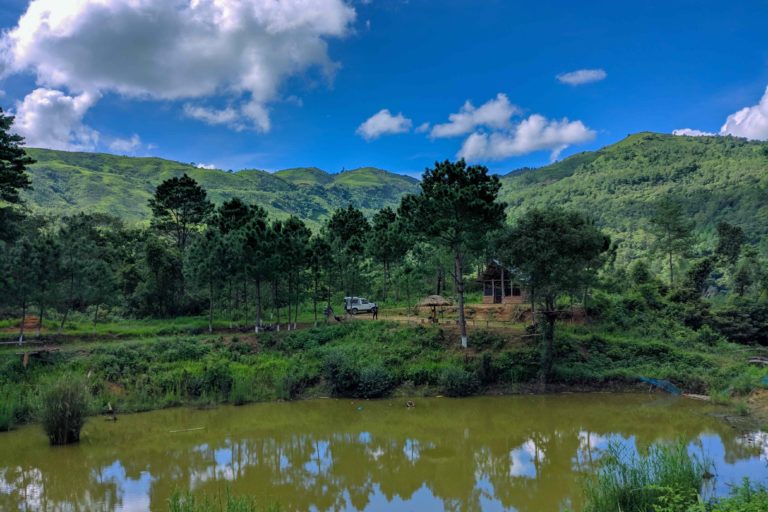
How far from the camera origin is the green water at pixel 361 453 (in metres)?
11.4

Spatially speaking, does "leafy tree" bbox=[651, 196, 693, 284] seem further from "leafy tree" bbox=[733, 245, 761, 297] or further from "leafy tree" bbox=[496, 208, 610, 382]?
"leafy tree" bbox=[496, 208, 610, 382]

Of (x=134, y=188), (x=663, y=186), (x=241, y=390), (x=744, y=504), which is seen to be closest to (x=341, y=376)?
(x=241, y=390)

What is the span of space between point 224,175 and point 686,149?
12406 centimetres

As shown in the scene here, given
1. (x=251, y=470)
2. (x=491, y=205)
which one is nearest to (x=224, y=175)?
(x=491, y=205)

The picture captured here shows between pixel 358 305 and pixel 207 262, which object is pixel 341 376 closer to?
pixel 207 262

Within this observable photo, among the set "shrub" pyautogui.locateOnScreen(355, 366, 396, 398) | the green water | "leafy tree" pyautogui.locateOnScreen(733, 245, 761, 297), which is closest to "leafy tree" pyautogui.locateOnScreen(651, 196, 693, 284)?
"leafy tree" pyautogui.locateOnScreen(733, 245, 761, 297)

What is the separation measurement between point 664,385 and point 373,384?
13.2 metres

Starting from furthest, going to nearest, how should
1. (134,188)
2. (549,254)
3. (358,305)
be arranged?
(134,188), (358,305), (549,254)

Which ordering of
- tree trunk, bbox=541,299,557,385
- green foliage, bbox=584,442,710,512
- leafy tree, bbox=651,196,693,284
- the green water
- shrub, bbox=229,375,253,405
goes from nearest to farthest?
green foliage, bbox=584,442,710,512
the green water
shrub, bbox=229,375,253,405
tree trunk, bbox=541,299,557,385
leafy tree, bbox=651,196,693,284

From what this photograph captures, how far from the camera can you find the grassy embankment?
20406 millimetres

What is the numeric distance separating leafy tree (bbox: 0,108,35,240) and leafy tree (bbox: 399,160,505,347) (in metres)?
20.5

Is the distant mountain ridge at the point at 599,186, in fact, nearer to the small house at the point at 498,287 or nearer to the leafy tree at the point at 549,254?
the small house at the point at 498,287

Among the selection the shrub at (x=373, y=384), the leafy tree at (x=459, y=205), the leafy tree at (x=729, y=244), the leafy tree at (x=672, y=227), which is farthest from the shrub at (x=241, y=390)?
the leafy tree at (x=729, y=244)

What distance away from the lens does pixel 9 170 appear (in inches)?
978
